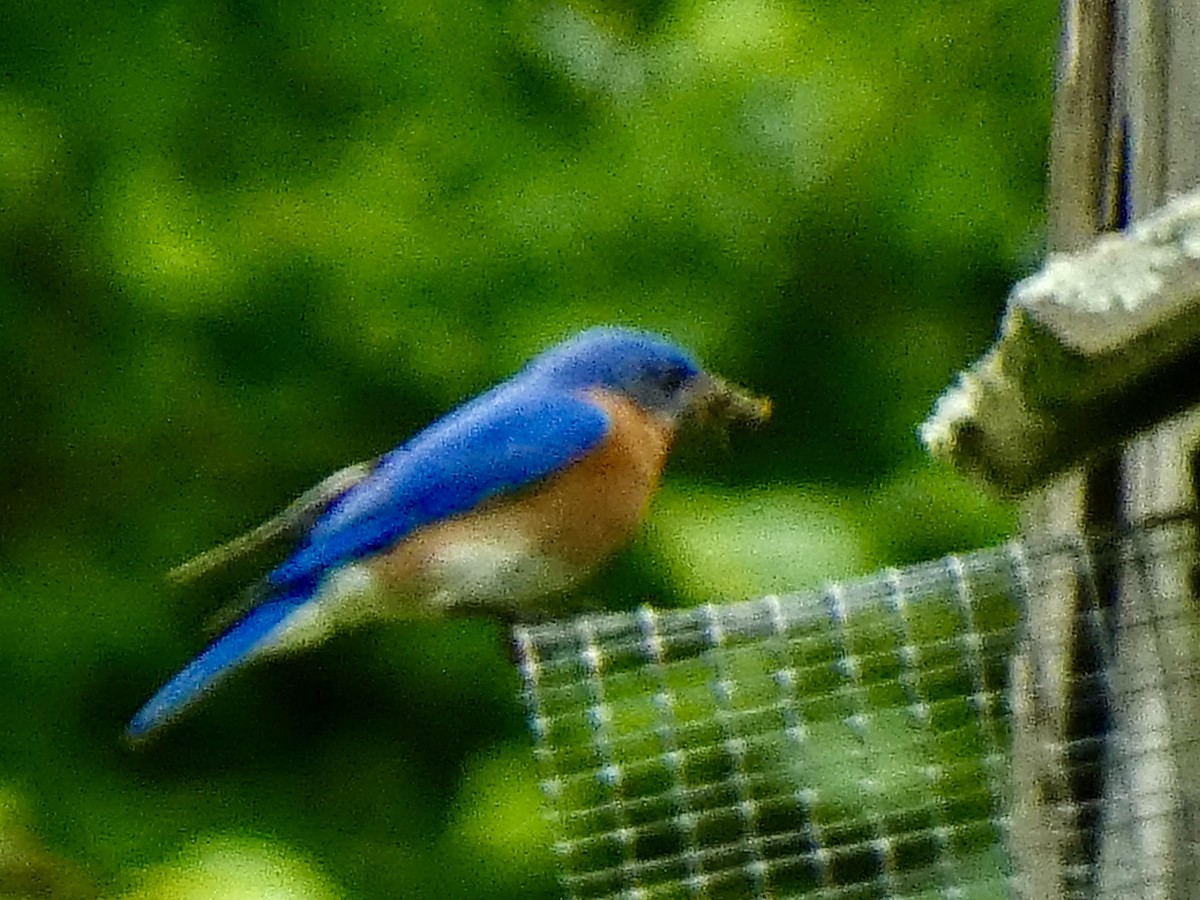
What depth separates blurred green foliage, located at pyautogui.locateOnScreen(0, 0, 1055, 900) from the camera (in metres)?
2.67

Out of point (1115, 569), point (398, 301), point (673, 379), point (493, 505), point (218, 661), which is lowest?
point (1115, 569)

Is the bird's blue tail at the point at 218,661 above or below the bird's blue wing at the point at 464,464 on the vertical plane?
below

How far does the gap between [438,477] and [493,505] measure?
8 centimetres

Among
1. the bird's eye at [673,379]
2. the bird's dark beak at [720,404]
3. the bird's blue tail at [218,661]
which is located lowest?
the bird's blue tail at [218,661]

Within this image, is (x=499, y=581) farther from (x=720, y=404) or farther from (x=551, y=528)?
(x=720, y=404)

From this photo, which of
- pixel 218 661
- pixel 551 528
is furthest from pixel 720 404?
pixel 218 661

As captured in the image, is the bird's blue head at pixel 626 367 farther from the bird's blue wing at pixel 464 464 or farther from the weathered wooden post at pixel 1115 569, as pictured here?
the weathered wooden post at pixel 1115 569

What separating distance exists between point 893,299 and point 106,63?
1.07m

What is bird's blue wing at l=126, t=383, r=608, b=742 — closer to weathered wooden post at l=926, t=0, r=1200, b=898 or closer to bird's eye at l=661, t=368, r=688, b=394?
bird's eye at l=661, t=368, r=688, b=394

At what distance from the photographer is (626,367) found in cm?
266

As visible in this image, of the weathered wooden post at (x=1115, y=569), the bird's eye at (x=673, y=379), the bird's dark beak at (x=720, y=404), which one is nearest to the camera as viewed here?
the weathered wooden post at (x=1115, y=569)

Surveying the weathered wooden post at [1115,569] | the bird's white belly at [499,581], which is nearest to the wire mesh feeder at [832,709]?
the weathered wooden post at [1115,569]

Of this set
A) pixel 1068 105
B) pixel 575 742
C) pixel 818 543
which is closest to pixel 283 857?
pixel 575 742

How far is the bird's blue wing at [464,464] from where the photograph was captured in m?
2.62
